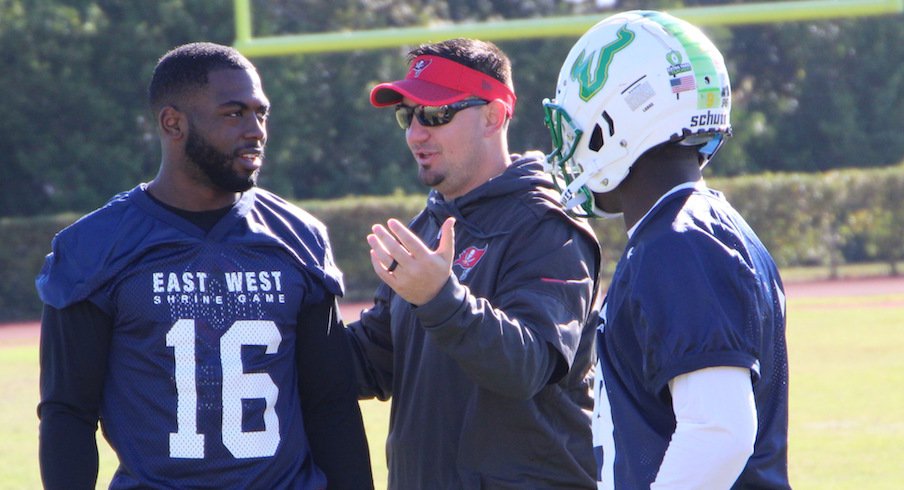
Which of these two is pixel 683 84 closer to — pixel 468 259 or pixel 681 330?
pixel 681 330

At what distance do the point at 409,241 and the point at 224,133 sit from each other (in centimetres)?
60

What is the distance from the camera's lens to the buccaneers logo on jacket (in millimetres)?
3393

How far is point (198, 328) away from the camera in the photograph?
2.96 m

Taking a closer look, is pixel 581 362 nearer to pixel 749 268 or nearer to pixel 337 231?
pixel 749 268

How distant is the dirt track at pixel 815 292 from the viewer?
1692 centimetres

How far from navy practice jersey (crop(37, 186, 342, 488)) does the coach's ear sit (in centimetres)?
18

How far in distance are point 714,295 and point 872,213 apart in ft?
72.5

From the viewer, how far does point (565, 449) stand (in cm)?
331

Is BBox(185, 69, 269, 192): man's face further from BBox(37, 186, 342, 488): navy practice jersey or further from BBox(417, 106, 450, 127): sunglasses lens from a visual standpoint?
BBox(417, 106, 450, 127): sunglasses lens

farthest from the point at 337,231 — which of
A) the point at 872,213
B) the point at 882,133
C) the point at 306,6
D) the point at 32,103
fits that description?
the point at 882,133

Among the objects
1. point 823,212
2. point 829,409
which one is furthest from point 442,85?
point 823,212

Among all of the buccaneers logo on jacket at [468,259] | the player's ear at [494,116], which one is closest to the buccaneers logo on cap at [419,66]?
the player's ear at [494,116]

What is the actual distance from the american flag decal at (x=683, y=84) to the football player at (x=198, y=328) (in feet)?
3.37

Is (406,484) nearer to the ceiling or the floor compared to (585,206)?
nearer to the floor
